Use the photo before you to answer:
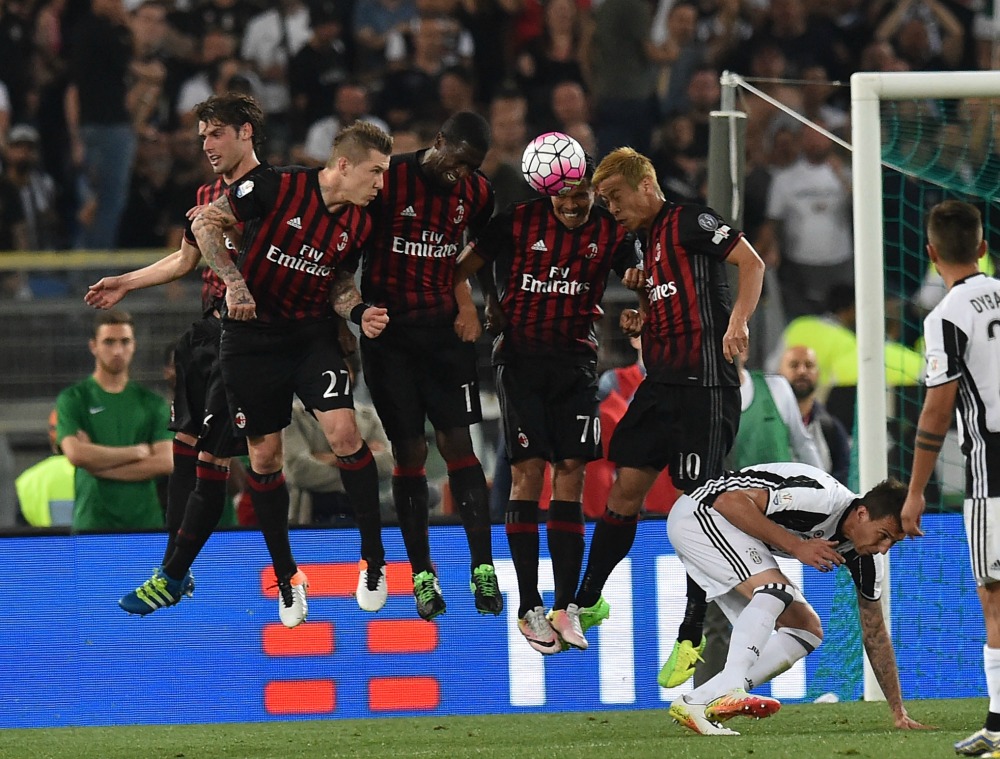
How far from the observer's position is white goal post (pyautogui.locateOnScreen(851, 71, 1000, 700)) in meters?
9.09

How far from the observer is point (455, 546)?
31.8ft

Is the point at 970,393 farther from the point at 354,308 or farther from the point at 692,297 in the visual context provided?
the point at 354,308

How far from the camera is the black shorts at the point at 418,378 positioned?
26.9 ft

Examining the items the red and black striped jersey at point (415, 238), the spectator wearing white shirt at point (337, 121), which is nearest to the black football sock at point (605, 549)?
the red and black striped jersey at point (415, 238)

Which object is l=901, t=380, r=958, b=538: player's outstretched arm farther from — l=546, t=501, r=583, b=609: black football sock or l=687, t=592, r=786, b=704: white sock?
l=546, t=501, r=583, b=609: black football sock

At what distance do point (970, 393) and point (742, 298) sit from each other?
57.2 inches

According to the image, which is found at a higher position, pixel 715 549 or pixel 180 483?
pixel 180 483

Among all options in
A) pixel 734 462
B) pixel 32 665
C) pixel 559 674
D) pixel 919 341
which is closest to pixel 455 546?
pixel 559 674

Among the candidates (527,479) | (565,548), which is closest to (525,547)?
(565,548)

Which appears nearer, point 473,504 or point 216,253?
point 216,253

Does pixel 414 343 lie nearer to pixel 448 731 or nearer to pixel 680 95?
pixel 448 731

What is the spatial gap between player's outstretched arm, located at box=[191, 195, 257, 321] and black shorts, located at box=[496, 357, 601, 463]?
1.35m

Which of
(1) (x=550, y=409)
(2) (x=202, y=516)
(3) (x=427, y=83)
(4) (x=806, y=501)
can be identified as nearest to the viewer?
(4) (x=806, y=501)

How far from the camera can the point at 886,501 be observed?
7.36m
